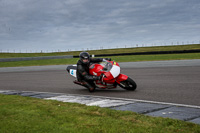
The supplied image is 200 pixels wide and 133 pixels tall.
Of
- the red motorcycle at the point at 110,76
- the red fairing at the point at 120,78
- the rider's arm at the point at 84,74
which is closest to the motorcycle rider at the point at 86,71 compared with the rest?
the rider's arm at the point at 84,74

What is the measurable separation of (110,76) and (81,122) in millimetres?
4080

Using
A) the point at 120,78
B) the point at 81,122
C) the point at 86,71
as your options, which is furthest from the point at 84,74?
the point at 81,122

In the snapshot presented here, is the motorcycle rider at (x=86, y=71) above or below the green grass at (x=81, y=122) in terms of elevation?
above

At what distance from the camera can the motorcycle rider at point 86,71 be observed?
9.13 m

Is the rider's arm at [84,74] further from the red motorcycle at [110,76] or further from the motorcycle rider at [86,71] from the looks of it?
the red motorcycle at [110,76]

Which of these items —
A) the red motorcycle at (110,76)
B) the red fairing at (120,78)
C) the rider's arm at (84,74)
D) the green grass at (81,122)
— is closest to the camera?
the green grass at (81,122)

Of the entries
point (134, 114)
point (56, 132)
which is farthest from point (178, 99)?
point (56, 132)

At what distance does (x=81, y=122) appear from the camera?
4.82 m

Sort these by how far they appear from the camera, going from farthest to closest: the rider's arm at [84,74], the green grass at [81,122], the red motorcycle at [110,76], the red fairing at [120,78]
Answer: the rider's arm at [84,74] → the red fairing at [120,78] → the red motorcycle at [110,76] → the green grass at [81,122]

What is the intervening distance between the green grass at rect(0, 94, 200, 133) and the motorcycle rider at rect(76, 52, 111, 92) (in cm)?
306

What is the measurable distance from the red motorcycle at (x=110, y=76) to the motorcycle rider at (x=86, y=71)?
0.56 ft

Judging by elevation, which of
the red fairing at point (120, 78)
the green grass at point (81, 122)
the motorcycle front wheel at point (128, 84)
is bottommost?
the green grass at point (81, 122)

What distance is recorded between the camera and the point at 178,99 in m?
7.07

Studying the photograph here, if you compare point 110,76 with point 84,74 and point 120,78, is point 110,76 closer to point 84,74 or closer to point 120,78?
point 120,78
